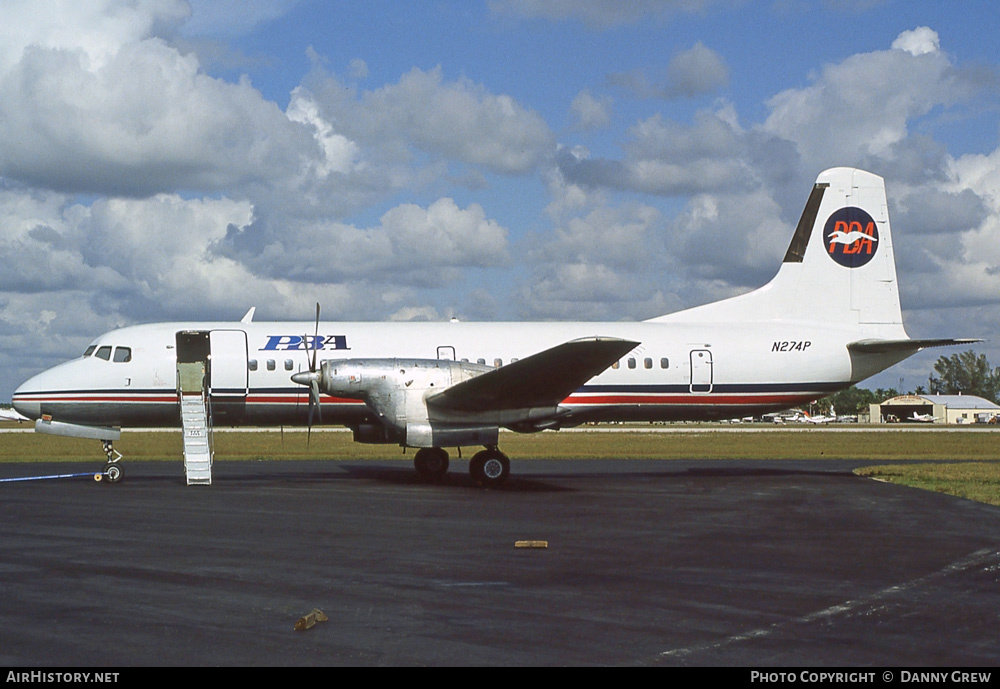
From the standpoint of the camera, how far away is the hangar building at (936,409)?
145 metres

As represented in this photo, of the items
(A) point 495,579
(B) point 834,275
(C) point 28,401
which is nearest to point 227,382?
(C) point 28,401

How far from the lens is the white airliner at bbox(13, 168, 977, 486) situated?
2075 cm

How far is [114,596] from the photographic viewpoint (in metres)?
8.90

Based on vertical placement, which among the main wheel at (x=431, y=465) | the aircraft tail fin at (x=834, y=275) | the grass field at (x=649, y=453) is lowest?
the grass field at (x=649, y=453)

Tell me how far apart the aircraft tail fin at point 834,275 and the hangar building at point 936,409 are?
127140 millimetres

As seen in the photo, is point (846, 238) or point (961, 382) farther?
point (961, 382)

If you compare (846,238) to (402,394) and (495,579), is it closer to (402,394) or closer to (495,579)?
(402,394)

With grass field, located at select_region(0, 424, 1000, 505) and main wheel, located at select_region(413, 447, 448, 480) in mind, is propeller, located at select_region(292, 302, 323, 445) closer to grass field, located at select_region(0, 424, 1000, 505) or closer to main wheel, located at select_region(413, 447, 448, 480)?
main wheel, located at select_region(413, 447, 448, 480)

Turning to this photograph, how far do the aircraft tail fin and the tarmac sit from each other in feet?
25.7

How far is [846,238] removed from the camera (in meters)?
26.6

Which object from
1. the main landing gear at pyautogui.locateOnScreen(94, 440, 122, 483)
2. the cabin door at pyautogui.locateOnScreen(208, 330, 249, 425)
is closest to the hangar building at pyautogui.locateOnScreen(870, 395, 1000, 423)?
the cabin door at pyautogui.locateOnScreen(208, 330, 249, 425)

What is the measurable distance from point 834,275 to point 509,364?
11271 mm

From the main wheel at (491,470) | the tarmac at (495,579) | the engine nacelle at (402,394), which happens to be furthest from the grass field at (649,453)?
the engine nacelle at (402,394)

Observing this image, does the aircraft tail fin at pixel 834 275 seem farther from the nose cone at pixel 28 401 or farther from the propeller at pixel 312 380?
the nose cone at pixel 28 401
